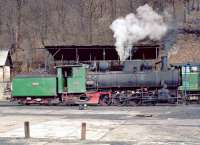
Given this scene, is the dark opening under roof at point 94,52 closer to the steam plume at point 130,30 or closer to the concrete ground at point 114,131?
the steam plume at point 130,30

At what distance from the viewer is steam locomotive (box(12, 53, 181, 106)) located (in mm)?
32625

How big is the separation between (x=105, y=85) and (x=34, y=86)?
5.68 meters

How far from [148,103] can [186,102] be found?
114 inches

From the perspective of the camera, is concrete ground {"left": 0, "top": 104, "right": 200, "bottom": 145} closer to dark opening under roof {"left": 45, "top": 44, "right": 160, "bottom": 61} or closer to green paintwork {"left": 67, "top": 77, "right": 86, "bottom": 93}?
green paintwork {"left": 67, "top": 77, "right": 86, "bottom": 93}

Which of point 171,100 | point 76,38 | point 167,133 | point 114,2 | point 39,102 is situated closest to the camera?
point 167,133

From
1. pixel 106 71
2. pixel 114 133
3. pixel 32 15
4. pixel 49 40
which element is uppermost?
pixel 32 15

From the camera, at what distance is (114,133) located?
55.2ft

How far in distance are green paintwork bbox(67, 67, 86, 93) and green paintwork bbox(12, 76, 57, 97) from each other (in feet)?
4.26

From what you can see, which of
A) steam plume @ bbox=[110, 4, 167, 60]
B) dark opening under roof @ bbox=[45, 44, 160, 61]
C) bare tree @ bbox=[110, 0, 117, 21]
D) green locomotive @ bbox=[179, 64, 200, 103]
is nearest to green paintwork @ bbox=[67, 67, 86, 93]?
dark opening under roof @ bbox=[45, 44, 160, 61]

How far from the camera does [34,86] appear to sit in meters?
34.3

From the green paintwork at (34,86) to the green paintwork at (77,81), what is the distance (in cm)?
130

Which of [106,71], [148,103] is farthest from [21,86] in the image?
[148,103]

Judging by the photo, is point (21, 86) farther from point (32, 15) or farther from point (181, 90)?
point (32, 15)

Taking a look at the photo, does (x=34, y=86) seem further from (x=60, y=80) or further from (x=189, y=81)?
(x=189, y=81)
